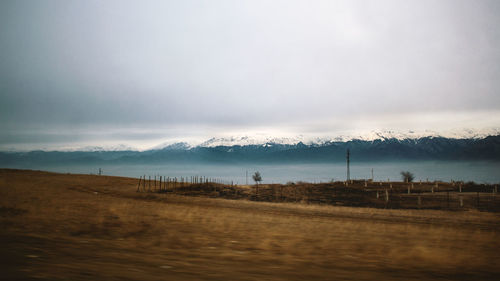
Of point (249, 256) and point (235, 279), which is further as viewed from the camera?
point (249, 256)

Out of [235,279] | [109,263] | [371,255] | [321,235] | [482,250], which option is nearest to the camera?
[235,279]

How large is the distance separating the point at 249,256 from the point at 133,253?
2.84 metres

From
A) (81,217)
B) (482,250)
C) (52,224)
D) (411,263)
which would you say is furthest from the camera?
(81,217)

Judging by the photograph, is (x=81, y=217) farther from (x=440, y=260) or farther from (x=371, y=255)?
(x=440, y=260)

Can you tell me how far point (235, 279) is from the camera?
5.61m

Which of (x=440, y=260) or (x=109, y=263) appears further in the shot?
(x=440, y=260)

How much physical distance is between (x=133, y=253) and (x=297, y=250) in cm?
452

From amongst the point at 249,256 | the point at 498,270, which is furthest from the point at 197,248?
the point at 498,270

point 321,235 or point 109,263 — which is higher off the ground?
point 109,263

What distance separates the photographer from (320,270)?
22.1 feet

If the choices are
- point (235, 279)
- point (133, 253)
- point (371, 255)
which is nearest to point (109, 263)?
point (133, 253)

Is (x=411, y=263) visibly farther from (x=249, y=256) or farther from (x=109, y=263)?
(x=109, y=263)

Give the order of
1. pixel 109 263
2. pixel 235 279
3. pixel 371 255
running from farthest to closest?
pixel 371 255 < pixel 109 263 < pixel 235 279

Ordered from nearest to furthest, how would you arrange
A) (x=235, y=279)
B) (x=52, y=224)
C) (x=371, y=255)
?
(x=235, y=279), (x=371, y=255), (x=52, y=224)
